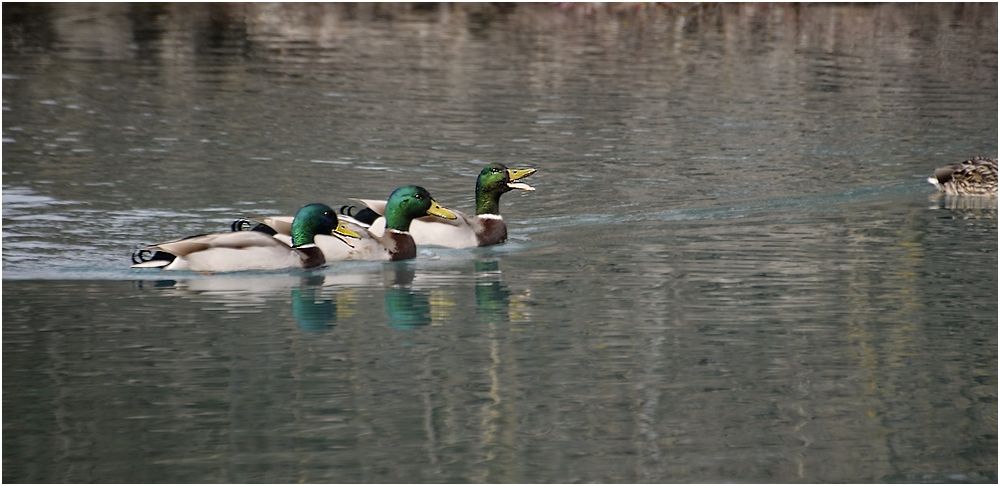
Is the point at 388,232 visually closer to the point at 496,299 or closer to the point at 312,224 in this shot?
the point at 312,224

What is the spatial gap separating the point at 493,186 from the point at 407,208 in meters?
1.28

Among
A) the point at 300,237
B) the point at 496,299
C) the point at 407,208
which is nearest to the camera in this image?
the point at 496,299

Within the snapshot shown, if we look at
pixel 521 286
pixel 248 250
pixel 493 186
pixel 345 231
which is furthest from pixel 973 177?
pixel 248 250

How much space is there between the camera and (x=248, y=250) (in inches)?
577

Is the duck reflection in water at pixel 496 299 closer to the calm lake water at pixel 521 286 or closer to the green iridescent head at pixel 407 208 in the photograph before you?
the calm lake water at pixel 521 286

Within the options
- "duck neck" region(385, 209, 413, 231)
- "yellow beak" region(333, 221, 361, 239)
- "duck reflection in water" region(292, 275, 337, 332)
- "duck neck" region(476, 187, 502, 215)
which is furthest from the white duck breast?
"duck neck" region(476, 187, 502, 215)

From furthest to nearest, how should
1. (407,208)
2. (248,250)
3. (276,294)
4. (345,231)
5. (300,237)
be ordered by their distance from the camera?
(407,208), (345,231), (300,237), (248,250), (276,294)

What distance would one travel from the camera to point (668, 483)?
8.64 m

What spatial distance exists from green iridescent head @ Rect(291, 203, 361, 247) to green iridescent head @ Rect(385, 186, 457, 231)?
757 mm

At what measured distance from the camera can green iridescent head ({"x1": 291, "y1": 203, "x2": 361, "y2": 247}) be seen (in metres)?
15.1

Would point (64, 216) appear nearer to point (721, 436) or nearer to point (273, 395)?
point (273, 395)

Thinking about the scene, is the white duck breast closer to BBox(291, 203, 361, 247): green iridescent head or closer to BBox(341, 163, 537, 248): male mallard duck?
BBox(291, 203, 361, 247): green iridescent head

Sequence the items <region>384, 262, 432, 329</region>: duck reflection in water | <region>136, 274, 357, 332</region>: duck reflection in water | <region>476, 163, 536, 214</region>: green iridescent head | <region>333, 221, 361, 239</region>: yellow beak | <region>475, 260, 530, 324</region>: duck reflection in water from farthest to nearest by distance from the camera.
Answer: <region>476, 163, 536, 214</region>: green iridescent head
<region>333, 221, 361, 239</region>: yellow beak
<region>136, 274, 357, 332</region>: duck reflection in water
<region>475, 260, 530, 324</region>: duck reflection in water
<region>384, 262, 432, 329</region>: duck reflection in water

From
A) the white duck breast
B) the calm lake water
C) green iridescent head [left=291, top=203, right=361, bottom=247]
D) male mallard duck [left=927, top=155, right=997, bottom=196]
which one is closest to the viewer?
the calm lake water
